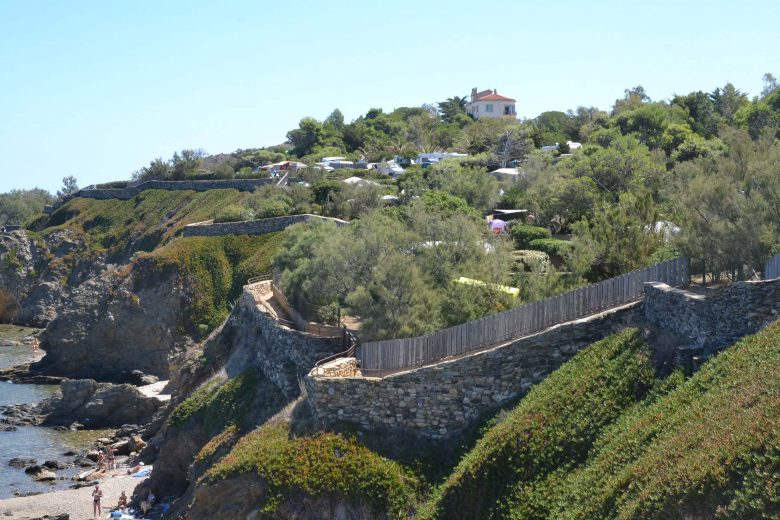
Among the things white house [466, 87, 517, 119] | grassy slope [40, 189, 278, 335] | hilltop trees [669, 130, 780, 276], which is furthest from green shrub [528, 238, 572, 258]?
white house [466, 87, 517, 119]

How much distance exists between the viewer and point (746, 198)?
78.2 feet

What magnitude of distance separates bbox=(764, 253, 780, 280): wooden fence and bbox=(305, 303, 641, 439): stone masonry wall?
335 cm

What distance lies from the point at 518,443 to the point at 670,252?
986 centimetres

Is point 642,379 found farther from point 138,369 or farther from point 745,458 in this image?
point 138,369

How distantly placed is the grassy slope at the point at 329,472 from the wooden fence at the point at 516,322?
119 inches

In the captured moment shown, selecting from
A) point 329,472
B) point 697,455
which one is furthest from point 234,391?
point 697,455

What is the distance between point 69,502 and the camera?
118 ft

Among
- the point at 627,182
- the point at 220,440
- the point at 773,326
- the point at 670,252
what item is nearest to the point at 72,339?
the point at 220,440

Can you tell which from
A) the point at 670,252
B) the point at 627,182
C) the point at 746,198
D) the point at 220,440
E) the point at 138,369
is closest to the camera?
the point at 746,198

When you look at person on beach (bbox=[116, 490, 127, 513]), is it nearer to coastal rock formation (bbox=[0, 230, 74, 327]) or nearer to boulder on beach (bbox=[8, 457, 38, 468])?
boulder on beach (bbox=[8, 457, 38, 468])

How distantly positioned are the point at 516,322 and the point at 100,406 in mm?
32359

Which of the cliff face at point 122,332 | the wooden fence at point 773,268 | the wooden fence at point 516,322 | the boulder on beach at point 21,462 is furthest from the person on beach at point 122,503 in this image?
the wooden fence at point 773,268

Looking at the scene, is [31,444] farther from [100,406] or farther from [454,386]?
[454,386]

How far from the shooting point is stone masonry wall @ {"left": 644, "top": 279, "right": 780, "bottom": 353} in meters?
19.4
